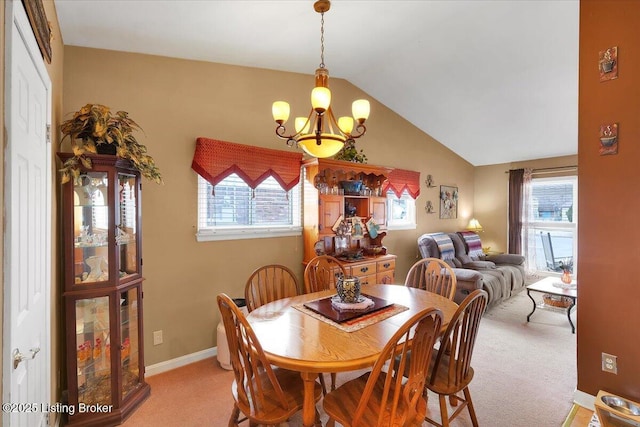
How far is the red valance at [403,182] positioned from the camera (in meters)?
4.49

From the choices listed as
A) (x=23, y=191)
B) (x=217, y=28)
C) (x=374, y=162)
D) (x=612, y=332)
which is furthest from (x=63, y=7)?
(x=612, y=332)

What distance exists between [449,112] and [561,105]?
1363mm

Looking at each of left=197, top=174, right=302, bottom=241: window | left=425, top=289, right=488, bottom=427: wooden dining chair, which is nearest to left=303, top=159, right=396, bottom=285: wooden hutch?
left=197, top=174, right=302, bottom=241: window

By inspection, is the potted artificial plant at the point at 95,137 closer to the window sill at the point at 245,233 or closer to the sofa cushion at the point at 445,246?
the window sill at the point at 245,233

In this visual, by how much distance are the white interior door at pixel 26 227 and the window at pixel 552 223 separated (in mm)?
6805

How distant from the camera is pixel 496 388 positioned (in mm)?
2410

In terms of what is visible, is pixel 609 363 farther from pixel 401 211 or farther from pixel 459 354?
pixel 401 211

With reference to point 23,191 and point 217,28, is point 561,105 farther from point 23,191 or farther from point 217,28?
point 23,191

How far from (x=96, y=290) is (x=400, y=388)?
201 cm

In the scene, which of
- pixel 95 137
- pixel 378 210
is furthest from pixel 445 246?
pixel 95 137

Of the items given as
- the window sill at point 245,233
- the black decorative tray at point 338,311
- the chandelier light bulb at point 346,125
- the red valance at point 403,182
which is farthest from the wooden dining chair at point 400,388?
the red valance at point 403,182

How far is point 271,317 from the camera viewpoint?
189cm

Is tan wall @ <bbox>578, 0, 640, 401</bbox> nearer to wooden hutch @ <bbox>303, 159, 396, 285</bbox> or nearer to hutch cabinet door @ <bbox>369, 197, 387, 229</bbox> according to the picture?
wooden hutch @ <bbox>303, 159, 396, 285</bbox>

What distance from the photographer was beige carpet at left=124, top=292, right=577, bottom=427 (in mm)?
2059
